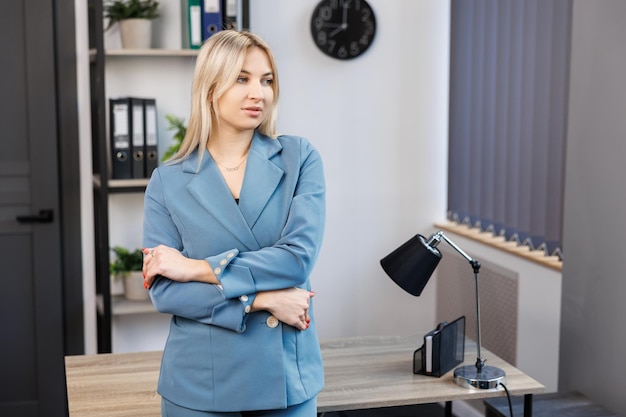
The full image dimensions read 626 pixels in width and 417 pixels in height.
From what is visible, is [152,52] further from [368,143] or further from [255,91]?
[255,91]

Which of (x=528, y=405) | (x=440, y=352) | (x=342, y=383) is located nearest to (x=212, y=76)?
(x=342, y=383)

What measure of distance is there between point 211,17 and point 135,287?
1270 millimetres

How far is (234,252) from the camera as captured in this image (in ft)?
6.20

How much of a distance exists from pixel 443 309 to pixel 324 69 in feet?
4.32

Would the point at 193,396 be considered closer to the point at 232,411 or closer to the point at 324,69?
the point at 232,411

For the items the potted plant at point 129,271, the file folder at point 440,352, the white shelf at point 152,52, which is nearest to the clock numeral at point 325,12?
the white shelf at point 152,52

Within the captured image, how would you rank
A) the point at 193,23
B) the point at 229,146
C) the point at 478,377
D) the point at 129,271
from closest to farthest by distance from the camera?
the point at 229,146, the point at 478,377, the point at 193,23, the point at 129,271

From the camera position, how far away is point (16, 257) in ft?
13.3

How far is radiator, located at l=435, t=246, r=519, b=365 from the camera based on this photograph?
3576mm

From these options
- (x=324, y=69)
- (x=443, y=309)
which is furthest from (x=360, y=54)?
(x=443, y=309)

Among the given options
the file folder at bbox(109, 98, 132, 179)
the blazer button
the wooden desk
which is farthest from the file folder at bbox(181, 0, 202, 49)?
the blazer button

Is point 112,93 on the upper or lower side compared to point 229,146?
upper

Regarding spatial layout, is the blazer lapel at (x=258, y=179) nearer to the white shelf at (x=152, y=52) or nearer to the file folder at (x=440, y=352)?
the file folder at (x=440, y=352)

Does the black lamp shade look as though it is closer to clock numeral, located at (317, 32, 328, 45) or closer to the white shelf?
the white shelf
